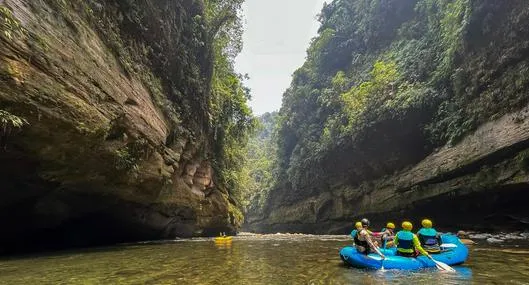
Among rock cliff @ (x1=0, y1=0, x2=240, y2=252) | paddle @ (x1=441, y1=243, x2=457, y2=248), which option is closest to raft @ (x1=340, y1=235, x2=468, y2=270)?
paddle @ (x1=441, y1=243, x2=457, y2=248)

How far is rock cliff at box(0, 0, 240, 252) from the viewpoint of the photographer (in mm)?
8148

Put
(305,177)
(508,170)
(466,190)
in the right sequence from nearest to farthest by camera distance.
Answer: (508,170) < (466,190) < (305,177)

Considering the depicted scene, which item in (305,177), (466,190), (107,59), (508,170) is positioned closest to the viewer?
(107,59)

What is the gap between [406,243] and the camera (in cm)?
827

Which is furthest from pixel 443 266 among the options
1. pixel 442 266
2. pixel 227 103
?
pixel 227 103

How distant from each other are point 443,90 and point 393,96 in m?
4.04

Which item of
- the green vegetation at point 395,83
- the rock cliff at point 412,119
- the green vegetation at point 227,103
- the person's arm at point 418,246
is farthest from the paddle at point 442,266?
the green vegetation at point 227,103

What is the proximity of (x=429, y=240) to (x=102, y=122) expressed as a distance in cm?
939

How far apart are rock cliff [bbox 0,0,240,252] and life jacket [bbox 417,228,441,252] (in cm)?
918

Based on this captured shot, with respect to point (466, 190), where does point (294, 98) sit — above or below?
above

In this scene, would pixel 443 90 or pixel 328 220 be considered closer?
pixel 443 90

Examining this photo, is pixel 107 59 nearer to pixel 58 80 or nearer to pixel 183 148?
pixel 58 80

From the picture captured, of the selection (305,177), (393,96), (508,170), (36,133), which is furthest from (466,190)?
(305,177)

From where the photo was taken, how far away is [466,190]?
17.2 m
